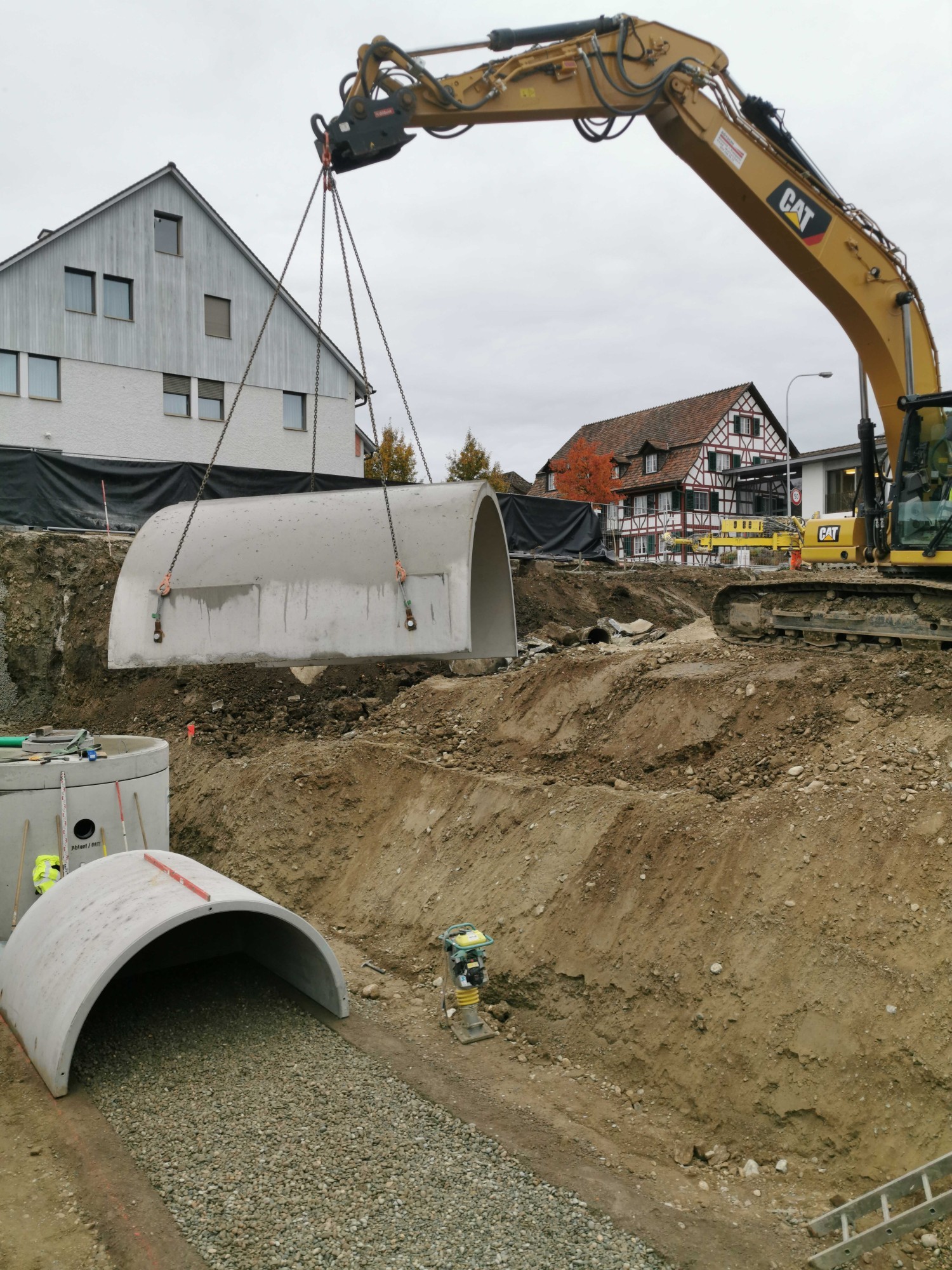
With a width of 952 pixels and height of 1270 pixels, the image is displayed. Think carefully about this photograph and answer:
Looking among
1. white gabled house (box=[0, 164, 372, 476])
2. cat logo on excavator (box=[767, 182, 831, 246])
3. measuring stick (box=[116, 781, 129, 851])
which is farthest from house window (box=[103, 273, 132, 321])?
cat logo on excavator (box=[767, 182, 831, 246])

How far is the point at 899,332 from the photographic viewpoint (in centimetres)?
920

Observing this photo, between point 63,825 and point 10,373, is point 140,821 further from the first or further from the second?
point 10,373

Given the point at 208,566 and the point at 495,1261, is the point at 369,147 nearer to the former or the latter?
the point at 208,566

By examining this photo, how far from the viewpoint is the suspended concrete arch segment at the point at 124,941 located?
16.6 feet

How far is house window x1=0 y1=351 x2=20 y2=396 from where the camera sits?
22078mm

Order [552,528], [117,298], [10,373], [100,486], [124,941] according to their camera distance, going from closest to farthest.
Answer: [124,941], [100,486], [552,528], [10,373], [117,298]

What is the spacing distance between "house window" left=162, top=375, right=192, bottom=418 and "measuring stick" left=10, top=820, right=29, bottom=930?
746 inches

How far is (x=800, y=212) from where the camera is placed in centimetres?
877

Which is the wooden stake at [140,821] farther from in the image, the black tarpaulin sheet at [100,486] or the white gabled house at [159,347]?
the white gabled house at [159,347]

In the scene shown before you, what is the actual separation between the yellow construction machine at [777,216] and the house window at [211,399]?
18.7 m

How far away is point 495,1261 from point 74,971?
2.67 meters

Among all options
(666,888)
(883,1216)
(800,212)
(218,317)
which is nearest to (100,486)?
(800,212)

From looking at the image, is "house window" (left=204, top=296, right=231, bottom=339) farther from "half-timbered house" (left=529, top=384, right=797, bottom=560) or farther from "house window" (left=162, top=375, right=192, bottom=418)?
"half-timbered house" (left=529, top=384, right=797, bottom=560)

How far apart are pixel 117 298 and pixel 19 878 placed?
19.9 m
